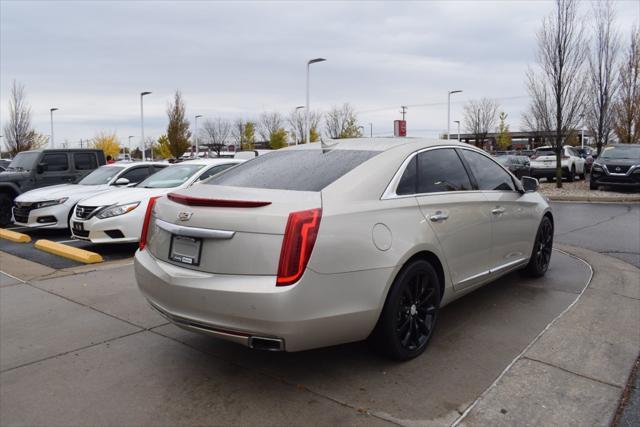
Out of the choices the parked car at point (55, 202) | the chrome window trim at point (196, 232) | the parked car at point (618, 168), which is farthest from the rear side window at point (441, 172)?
the parked car at point (618, 168)

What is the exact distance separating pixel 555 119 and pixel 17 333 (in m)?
18.1

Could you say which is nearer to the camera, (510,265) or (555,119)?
(510,265)

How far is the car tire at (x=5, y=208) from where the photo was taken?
37.8ft

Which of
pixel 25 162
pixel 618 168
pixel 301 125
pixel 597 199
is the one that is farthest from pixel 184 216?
pixel 301 125

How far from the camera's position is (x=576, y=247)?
7926 millimetres

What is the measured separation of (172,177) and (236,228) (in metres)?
6.34

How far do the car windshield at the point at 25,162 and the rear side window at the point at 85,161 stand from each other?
837mm

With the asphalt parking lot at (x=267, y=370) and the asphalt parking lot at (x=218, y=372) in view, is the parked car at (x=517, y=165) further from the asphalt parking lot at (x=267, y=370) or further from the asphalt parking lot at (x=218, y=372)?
the asphalt parking lot at (x=218, y=372)

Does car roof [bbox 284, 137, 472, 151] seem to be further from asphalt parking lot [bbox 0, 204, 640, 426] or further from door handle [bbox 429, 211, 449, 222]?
asphalt parking lot [bbox 0, 204, 640, 426]

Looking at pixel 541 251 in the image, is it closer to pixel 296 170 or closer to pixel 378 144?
pixel 378 144

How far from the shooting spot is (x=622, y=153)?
17969 millimetres

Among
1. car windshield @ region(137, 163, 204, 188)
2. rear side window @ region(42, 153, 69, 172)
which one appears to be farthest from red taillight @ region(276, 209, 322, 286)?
rear side window @ region(42, 153, 69, 172)

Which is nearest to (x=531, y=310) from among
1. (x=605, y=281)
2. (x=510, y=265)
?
(x=510, y=265)

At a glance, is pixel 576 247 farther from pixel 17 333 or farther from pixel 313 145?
pixel 17 333
